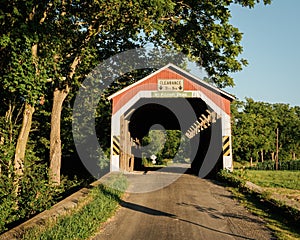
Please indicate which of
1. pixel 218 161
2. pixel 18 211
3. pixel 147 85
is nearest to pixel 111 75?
pixel 147 85

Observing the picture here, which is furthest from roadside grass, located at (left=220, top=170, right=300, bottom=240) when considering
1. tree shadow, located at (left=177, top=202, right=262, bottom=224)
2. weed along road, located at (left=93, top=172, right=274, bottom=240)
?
tree shadow, located at (left=177, top=202, right=262, bottom=224)

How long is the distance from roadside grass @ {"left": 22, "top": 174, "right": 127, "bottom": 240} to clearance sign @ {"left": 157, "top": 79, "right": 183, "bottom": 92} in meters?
6.91

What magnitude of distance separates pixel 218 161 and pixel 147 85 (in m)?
5.07

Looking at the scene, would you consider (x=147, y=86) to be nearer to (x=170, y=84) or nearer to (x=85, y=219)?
(x=170, y=84)

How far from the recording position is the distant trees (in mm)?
57875

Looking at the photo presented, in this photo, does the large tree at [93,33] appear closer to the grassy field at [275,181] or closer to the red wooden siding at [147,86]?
the red wooden siding at [147,86]

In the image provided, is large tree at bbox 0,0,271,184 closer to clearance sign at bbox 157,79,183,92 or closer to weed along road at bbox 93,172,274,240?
clearance sign at bbox 157,79,183,92

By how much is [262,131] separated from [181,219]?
59509 mm

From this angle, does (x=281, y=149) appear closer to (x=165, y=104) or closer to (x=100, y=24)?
(x=165, y=104)

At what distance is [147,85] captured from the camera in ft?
54.4

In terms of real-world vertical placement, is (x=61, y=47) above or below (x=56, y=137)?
above

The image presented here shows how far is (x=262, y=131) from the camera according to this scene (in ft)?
208

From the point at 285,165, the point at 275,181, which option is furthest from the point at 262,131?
the point at 275,181

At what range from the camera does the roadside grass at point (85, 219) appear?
5734mm
